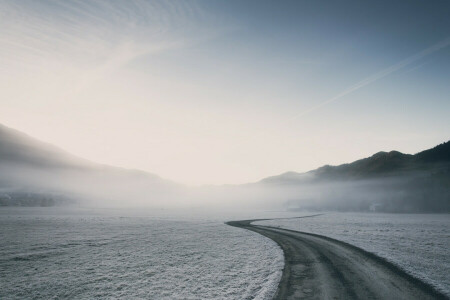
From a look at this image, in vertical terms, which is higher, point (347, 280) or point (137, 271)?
point (347, 280)

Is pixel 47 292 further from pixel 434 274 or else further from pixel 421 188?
pixel 421 188

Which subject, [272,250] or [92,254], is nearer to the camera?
[92,254]

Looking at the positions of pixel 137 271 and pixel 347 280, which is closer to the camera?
pixel 347 280

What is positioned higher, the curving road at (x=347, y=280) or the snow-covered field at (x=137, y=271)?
the curving road at (x=347, y=280)

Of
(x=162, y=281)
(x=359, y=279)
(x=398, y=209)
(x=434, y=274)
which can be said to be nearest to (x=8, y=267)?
(x=162, y=281)

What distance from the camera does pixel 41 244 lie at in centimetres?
2617

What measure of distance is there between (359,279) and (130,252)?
66.0 feet

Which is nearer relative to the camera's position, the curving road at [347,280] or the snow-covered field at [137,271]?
the curving road at [347,280]

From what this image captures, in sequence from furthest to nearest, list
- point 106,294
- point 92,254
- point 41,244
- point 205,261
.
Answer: point 41,244, point 92,254, point 205,261, point 106,294

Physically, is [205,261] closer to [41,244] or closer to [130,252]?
[130,252]

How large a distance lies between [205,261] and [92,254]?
36.8 feet

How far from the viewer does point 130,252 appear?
23.1 meters

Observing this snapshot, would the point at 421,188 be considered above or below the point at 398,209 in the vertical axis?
above

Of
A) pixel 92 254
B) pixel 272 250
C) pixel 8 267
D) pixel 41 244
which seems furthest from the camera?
pixel 41 244
